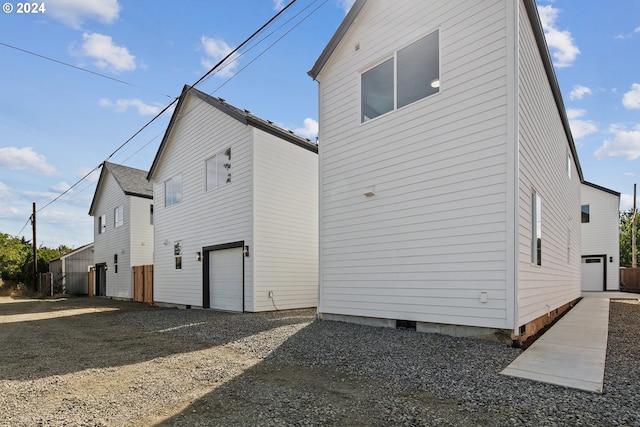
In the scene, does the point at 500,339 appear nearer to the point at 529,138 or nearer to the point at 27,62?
the point at 529,138

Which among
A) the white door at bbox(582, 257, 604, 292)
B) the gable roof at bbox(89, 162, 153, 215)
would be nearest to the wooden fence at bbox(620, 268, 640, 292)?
the white door at bbox(582, 257, 604, 292)

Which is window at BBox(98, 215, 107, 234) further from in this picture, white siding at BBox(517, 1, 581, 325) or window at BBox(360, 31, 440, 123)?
white siding at BBox(517, 1, 581, 325)

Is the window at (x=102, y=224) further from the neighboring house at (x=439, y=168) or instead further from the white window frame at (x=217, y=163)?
the neighboring house at (x=439, y=168)

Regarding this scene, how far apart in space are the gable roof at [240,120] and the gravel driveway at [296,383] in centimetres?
625

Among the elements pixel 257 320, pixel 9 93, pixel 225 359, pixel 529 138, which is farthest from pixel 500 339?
pixel 9 93

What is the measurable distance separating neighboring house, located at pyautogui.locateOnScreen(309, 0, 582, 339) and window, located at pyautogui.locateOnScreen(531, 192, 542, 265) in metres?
0.04

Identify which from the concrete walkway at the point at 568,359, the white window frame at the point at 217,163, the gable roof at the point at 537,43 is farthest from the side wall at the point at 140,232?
the concrete walkway at the point at 568,359

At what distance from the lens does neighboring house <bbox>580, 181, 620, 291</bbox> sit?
785 inches

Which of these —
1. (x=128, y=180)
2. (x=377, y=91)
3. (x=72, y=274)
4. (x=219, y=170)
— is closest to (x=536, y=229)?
(x=377, y=91)

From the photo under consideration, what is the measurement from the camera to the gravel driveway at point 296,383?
2.96 metres

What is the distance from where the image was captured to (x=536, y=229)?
6531mm

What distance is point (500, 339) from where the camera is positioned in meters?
5.26

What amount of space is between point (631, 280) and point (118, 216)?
3000cm

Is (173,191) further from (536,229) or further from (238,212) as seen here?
(536,229)
